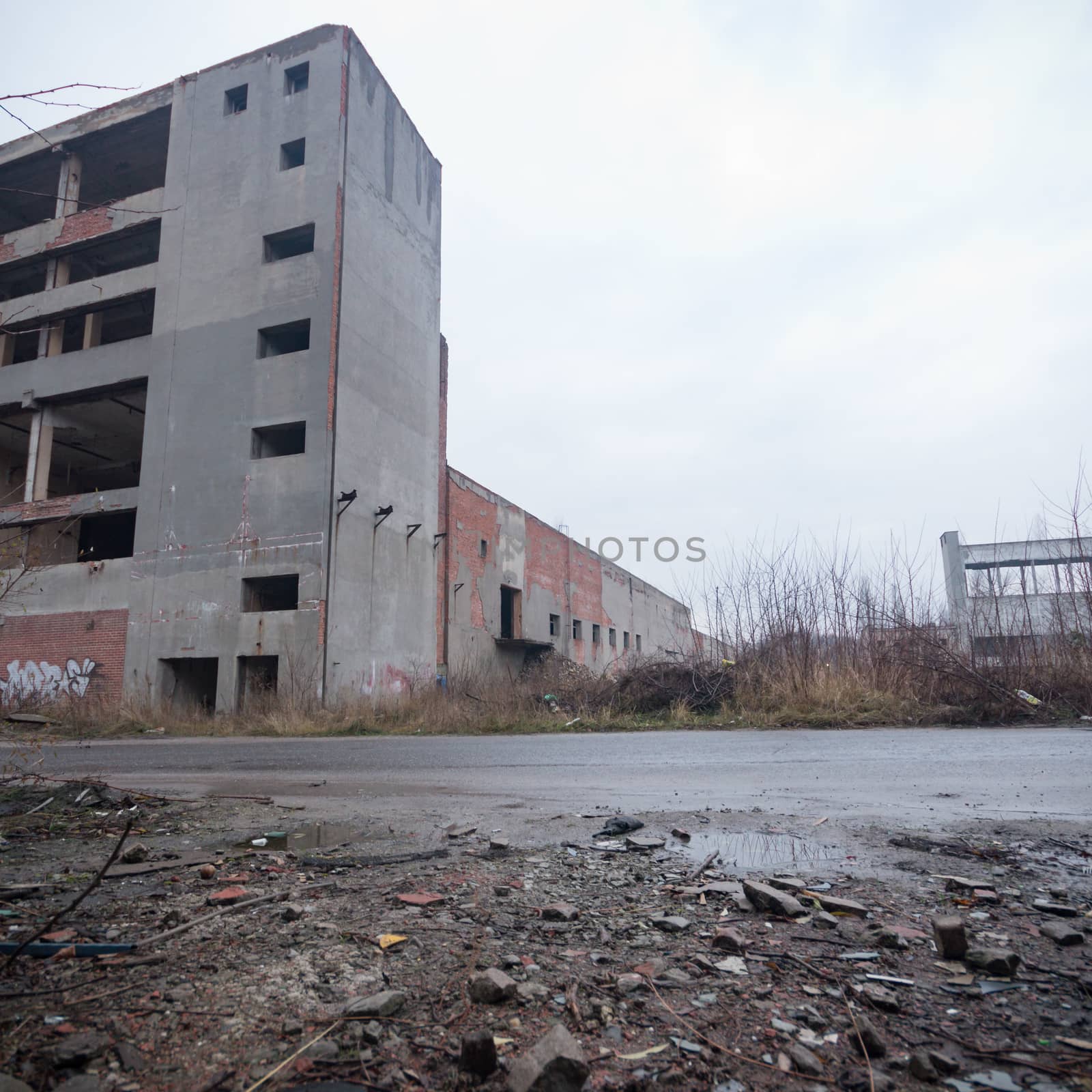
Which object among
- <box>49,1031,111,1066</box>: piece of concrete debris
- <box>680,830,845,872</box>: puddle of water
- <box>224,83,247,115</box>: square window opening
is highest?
<box>224,83,247,115</box>: square window opening

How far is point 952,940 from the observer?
186cm

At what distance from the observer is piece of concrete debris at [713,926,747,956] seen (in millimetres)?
1955

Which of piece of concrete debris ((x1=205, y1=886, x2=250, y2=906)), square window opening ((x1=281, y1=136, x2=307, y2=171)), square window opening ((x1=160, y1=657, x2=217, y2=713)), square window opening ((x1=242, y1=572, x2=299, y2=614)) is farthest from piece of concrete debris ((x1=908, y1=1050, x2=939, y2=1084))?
square window opening ((x1=281, y1=136, x2=307, y2=171))

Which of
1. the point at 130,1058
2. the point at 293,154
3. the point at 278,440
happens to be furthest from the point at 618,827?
the point at 293,154

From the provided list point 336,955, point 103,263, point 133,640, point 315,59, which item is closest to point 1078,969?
point 336,955

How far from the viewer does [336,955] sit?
194 cm

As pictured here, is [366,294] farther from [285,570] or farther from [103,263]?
[103,263]

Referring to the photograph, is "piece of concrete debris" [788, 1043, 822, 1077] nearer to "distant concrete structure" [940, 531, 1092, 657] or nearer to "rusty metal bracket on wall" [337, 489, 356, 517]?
"distant concrete structure" [940, 531, 1092, 657]

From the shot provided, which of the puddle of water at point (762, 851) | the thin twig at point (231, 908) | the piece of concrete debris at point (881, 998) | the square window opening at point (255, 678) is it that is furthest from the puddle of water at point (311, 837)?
the square window opening at point (255, 678)

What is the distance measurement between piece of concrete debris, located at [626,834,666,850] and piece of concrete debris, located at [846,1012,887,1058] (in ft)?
5.50

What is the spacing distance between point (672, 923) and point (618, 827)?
144 centimetres

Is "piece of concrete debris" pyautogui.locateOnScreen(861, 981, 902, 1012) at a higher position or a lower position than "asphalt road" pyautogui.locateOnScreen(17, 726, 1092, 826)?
lower

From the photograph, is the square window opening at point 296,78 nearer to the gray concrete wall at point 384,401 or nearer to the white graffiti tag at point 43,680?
the gray concrete wall at point 384,401

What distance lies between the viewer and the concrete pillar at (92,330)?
2192cm
